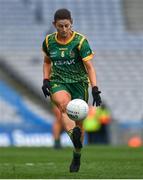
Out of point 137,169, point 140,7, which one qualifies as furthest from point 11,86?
point 137,169

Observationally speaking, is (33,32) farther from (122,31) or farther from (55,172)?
(55,172)

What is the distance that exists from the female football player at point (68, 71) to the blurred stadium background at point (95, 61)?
621 inches

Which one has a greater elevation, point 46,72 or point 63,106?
point 46,72

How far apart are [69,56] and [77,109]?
33.7 inches

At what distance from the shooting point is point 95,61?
31328 mm

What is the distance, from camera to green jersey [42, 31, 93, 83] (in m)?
10.7

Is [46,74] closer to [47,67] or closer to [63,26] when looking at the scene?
[47,67]

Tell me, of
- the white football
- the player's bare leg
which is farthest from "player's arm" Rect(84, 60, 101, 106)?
the player's bare leg

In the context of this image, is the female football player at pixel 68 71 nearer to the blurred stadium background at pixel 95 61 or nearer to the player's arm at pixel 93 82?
the player's arm at pixel 93 82

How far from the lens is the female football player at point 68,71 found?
10.6 meters

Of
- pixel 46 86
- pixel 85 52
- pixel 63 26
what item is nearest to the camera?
pixel 63 26

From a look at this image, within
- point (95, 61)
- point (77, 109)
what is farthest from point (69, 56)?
point (95, 61)

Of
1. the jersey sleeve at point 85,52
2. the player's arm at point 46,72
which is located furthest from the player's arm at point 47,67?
the jersey sleeve at point 85,52

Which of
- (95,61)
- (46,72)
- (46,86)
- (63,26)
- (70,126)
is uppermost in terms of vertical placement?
(63,26)
